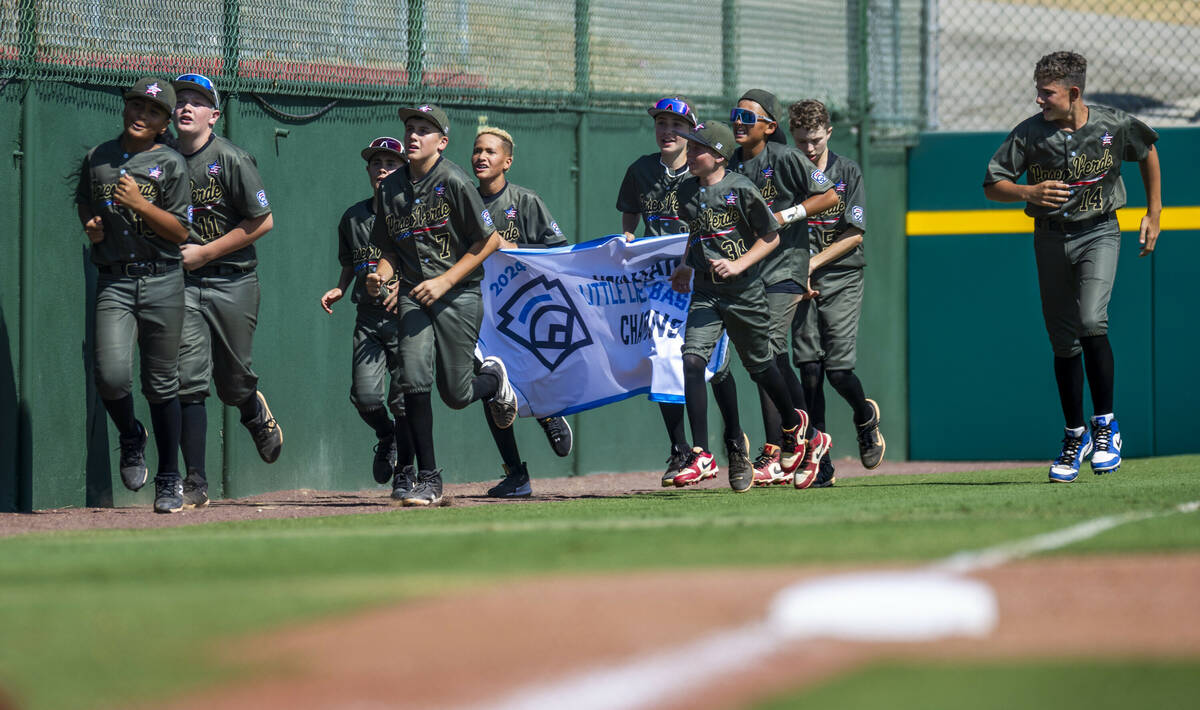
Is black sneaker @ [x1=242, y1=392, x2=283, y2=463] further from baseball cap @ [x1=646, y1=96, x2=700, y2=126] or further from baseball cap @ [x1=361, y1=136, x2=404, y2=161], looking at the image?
baseball cap @ [x1=646, y1=96, x2=700, y2=126]

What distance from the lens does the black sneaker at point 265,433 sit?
943 centimetres

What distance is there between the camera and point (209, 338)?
891cm

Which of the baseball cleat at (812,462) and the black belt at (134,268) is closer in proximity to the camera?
the black belt at (134,268)

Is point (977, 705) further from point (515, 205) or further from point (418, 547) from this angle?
point (515, 205)

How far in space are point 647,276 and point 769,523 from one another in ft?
13.2

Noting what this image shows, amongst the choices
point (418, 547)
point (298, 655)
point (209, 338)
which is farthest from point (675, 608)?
point (209, 338)

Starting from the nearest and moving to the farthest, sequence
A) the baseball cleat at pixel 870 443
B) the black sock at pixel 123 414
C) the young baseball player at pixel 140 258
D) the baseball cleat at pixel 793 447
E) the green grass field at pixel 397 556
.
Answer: the green grass field at pixel 397 556
the young baseball player at pixel 140 258
the black sock at pixel 123 414
the baseball cleat at pixel 793 447
the baseball cleat at pixel 870 443

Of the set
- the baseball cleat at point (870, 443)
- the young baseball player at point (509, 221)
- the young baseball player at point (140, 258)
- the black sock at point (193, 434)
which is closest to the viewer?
the young baseball player at point (140, 258)

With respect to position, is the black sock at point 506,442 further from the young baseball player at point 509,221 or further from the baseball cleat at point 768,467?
the baseball cleat at point 768,467

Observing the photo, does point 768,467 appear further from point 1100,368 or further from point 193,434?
point 193,434

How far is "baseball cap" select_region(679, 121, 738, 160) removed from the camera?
886 cm

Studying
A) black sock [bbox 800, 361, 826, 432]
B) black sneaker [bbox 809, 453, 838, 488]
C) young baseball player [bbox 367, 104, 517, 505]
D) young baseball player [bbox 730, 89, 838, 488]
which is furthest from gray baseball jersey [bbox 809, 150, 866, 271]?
young baseball player [bbox 367, 104, 517, 505]

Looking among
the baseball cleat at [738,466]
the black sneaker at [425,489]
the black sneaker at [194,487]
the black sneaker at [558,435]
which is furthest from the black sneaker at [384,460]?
the baseball cleat at [738,466]

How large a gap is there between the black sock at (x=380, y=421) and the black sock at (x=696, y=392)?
5.90 ft
